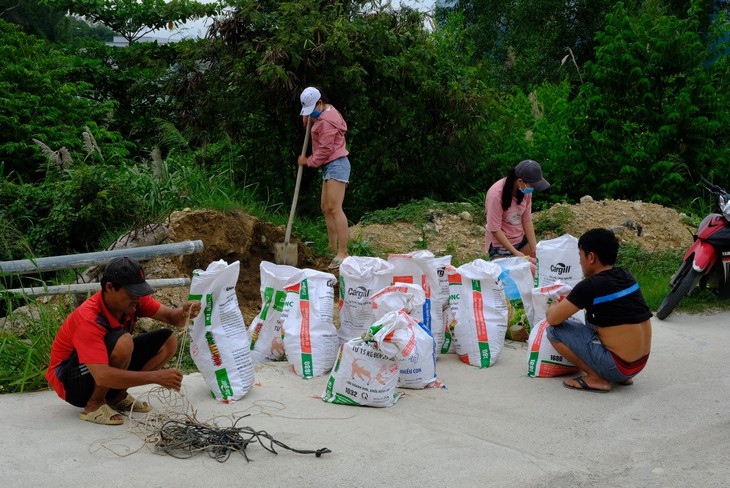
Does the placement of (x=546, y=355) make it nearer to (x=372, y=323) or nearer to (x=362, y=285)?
(x=372, y=323)

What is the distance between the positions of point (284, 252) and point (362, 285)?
2.48 m

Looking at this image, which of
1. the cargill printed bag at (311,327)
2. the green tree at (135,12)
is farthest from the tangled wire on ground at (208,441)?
the green tree at (135,12)

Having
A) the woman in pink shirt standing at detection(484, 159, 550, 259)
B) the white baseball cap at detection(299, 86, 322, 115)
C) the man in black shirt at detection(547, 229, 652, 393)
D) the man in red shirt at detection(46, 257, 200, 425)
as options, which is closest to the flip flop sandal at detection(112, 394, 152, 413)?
the man in red shirt at detection(46, 257, 200, 425)

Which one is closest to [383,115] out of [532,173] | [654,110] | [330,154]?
[330,154]

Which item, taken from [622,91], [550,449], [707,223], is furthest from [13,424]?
[622,91]

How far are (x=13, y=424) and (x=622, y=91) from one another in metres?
9.53

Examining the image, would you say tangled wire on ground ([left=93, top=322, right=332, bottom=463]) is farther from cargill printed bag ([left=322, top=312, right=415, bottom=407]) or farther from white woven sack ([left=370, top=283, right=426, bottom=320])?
white woven sack ([left=370, top=283, right=426, bottom=320])

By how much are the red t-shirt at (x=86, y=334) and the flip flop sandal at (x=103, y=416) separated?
0.20 meters

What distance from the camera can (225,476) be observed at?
377 centimetres

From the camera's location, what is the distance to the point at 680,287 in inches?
268

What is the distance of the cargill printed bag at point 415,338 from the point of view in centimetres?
509

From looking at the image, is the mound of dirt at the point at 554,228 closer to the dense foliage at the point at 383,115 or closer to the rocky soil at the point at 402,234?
the rocky soil at the point at 402,234

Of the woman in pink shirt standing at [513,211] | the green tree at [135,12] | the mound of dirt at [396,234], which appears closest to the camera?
the woman in pink shirt standing at [513,211]

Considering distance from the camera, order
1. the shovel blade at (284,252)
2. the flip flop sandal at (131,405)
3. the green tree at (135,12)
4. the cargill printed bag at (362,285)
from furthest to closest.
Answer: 1. the green tree at (135,12)
2. the shovel blade at (284,252)
3. the cargill printed bag at (362,285)
4. the flip flop sandal at (131,405)
